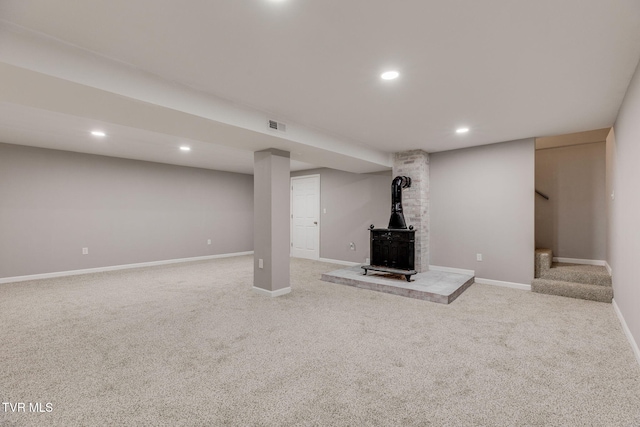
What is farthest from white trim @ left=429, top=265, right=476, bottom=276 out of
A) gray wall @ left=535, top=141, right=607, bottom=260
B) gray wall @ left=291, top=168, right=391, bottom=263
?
gray wall @ left=535, top=141, right=607, bottom=260

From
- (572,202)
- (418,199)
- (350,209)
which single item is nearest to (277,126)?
(418,199)

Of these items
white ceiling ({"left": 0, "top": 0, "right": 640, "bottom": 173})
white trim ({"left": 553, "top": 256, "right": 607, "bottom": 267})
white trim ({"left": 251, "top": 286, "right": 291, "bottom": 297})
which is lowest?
white trim ({"left": 251, "top": 286, "right": 291, "bottom": 297})

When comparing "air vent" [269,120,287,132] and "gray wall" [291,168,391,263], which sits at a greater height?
"air vent" [269,120,287,132]

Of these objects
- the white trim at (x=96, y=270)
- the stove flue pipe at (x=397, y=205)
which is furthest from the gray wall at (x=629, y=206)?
the white trim at (x=96, y=270)

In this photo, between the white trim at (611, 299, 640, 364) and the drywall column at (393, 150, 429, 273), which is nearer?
the white trim at (611, 299, 640, 364)

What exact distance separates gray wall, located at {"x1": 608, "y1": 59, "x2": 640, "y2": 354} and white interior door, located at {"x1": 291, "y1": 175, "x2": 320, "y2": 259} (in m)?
5.23

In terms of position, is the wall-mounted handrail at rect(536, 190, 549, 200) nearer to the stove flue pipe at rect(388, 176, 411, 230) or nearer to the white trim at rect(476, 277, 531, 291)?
the white trim at rect(476, 277, 531, 291)

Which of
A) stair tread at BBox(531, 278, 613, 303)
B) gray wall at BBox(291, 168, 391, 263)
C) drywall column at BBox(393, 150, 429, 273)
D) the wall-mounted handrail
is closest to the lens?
stair tread at BBox(531, 278, 613, 303)

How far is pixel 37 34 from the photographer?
189cm

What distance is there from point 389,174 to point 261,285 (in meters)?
3.47

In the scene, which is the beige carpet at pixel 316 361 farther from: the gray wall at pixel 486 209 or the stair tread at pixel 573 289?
the gray wall at pixel 486 209

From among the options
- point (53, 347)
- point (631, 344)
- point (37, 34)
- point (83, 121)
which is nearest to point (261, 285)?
point (53, 347)

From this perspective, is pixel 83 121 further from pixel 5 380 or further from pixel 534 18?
pixel 534 18

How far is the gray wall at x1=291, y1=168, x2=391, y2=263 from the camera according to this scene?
20.3ft
